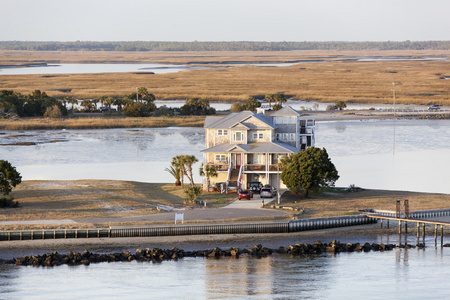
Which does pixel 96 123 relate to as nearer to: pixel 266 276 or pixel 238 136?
pixel 238 136

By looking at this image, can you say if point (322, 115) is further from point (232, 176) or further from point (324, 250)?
point (324, 250)

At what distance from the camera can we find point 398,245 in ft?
152

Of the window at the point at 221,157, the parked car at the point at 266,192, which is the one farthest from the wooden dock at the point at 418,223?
the window at the point at 221,157

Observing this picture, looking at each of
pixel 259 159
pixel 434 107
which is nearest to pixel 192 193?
pixel 259 159

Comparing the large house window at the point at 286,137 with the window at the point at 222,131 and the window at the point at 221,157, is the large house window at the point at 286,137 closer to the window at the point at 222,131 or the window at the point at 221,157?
the window at the point at 222,131

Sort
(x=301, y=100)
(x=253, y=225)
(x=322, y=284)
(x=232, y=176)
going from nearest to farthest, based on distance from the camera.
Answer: (x=322, y=284), (x=253, y=225), (x=232, y=176), (x=301, y=100)

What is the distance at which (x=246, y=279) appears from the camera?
38.8 m

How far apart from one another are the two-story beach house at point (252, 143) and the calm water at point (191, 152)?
6.16 metres

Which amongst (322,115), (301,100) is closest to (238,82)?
(301,100)

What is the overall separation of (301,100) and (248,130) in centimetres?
8629

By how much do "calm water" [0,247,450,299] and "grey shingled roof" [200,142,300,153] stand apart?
653 inches

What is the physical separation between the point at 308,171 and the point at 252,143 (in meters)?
7.00

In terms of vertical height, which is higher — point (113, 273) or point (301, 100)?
point (301, 100)

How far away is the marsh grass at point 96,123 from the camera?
107m
